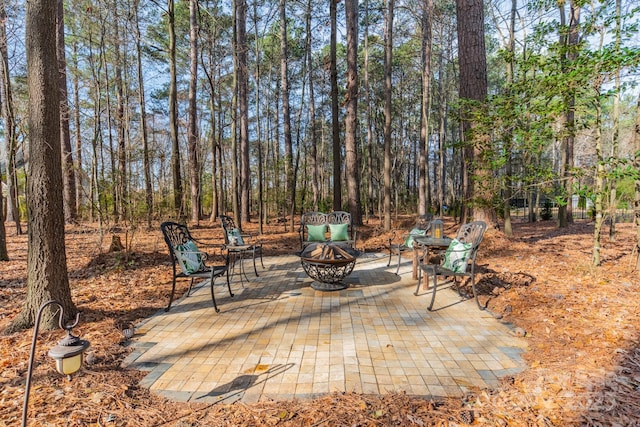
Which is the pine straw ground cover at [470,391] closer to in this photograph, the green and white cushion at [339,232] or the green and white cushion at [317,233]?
the green and white cushion at [339,232]

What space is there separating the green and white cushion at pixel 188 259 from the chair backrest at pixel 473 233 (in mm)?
3342

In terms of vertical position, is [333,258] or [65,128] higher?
[65,128]

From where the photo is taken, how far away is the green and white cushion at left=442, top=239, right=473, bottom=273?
3848 millimetres

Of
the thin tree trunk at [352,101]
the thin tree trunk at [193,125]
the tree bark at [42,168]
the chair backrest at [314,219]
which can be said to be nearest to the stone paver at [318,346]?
the tree bark at [42,168]

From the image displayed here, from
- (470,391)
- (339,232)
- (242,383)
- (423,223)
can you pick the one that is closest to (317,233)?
(339,232)

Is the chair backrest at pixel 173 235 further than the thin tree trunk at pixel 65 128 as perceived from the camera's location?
No

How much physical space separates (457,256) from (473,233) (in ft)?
1.25

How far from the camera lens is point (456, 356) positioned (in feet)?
8.54

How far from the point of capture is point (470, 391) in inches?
82.4

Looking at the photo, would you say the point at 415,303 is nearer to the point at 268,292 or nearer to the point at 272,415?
the point at 268,292

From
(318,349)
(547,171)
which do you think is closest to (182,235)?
(318,349)

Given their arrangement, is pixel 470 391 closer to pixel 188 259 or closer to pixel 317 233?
pixel 188 259

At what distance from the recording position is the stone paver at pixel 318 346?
219 cm

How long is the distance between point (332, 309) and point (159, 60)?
14689mm
